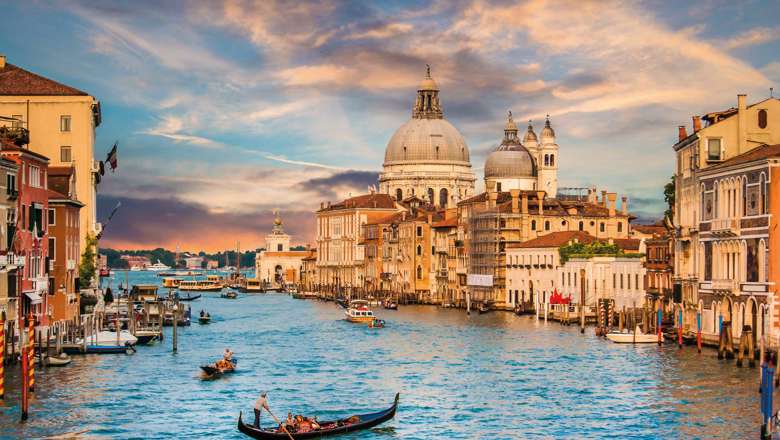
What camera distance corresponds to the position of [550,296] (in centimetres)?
7319

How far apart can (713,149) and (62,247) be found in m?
20.9

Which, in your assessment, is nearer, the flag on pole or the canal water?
the canal water

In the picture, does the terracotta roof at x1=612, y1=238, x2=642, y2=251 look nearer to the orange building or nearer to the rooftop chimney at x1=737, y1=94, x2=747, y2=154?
the rooftop chimney at x1=737, y1=94, x2=747, y2=154

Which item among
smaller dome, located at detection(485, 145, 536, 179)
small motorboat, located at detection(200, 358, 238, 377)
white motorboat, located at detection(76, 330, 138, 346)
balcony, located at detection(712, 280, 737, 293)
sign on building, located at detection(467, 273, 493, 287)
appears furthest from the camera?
smaller dome, located at detection(485, 145, 536, 179)

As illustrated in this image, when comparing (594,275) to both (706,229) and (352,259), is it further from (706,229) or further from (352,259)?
(352,259)

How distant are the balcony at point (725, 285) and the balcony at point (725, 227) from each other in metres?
1.35

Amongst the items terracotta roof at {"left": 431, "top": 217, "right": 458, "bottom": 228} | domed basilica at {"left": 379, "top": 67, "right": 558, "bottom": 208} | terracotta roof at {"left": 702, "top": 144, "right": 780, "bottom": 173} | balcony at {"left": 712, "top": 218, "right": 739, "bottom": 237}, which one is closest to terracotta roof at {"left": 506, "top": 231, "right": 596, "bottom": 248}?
terracotta roof at {"left": 431, "top": 217, "right": 458, "bottom": 228}

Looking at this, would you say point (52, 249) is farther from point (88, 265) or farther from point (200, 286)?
point (200, 286)

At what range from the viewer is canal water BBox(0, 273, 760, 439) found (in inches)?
1185

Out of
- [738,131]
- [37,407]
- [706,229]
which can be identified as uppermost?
[738,131]

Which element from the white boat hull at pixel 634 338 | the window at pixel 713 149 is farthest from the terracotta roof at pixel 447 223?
the window at pixel 713 149

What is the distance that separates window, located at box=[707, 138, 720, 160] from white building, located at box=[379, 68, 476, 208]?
321 feet

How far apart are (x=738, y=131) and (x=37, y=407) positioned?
77.6 ft

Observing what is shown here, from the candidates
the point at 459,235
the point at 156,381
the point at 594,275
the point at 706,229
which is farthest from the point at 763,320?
the point at 459,235
